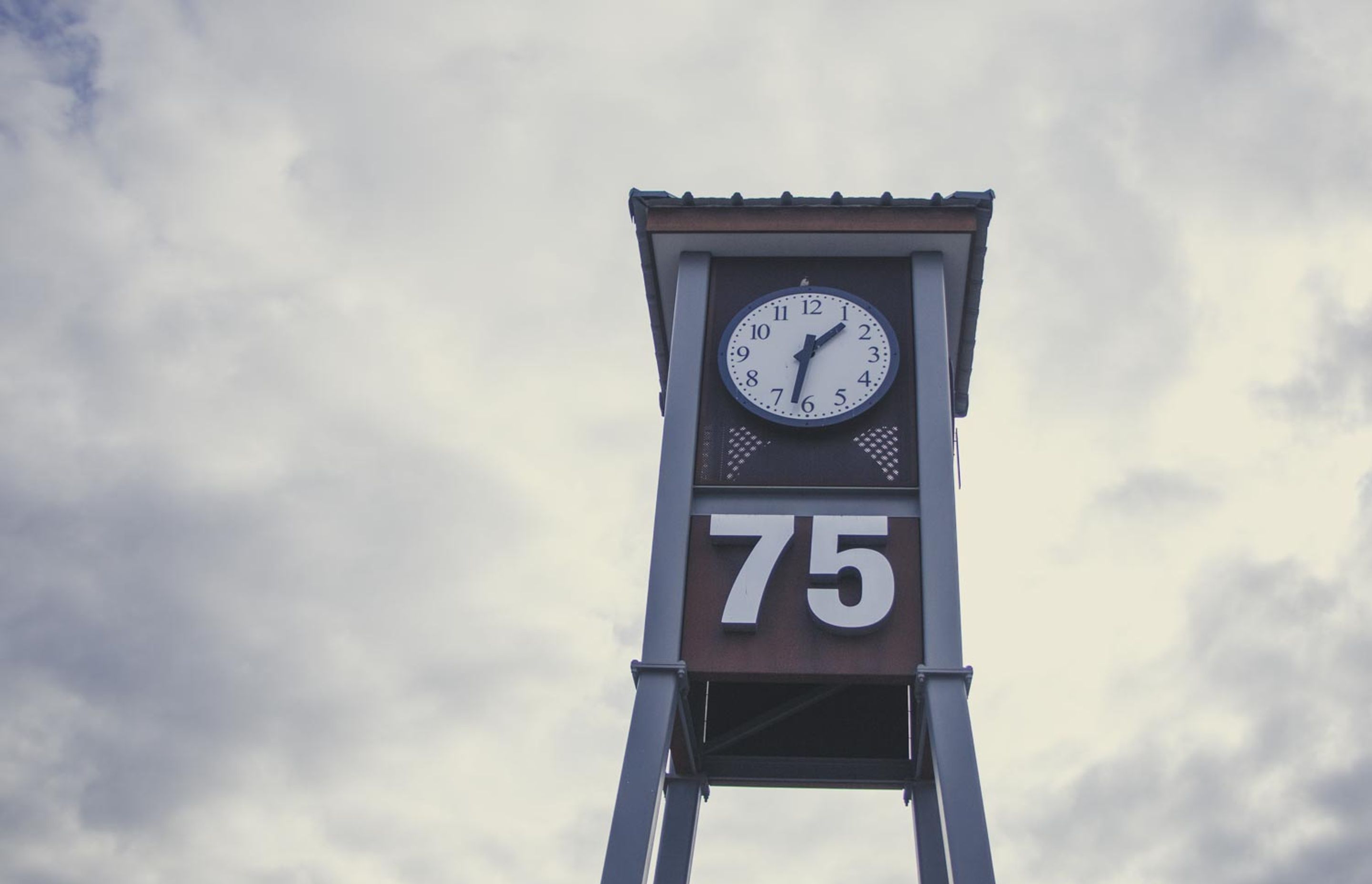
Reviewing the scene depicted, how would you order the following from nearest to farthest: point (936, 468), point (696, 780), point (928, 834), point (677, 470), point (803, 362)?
point (936, 468)
point (677, 470)
point (803, 362)
point (928, 834)
point (696, 780)

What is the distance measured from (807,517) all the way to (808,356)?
237 centimetres

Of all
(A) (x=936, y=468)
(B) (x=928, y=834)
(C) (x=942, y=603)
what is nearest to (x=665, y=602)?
(C) (x=942, y=603)

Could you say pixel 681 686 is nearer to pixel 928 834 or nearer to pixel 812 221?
pixel 928 834

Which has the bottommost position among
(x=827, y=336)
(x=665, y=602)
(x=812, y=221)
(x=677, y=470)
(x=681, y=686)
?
(x=681, y=686)

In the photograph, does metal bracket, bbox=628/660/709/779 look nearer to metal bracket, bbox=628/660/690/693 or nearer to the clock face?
metal bracket, bbox=628/660/690/693

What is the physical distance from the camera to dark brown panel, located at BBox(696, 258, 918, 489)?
57.3 feet

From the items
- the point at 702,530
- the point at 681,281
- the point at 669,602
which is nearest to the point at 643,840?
the point at 669,602

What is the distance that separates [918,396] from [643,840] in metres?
6.46

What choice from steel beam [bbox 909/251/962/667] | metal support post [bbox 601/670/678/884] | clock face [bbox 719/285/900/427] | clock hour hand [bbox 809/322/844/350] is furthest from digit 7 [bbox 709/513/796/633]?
clock hour hand [bbox 809/322/844/350]

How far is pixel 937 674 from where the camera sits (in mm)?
15656

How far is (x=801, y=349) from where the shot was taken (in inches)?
728

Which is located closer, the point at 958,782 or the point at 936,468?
the point at 958,782

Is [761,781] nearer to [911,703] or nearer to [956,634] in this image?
[911,703]

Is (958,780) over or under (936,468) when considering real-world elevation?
under
